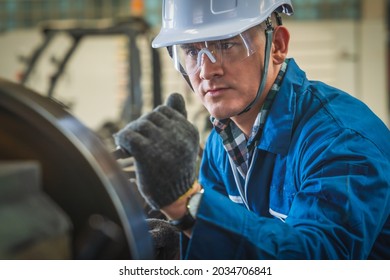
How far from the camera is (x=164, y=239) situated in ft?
3.73

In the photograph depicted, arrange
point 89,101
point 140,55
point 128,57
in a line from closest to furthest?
point 140,55, point 128,57, point 89,101

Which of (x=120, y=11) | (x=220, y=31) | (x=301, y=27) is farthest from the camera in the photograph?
(x=120, y=11)

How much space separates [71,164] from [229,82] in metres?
0.53

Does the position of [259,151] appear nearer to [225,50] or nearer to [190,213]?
[225,50]

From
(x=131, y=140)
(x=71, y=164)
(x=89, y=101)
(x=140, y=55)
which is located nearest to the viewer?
(x=71, y=164)

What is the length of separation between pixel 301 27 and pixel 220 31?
0.85m

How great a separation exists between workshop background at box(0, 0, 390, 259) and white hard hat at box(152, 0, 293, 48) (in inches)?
6.8

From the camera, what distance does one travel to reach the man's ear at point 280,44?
3.86 feet

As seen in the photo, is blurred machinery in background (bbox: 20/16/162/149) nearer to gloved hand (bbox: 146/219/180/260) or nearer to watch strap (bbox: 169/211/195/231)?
gloved hand (bbox: 146/219/180/260)

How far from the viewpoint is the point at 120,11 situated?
451cm

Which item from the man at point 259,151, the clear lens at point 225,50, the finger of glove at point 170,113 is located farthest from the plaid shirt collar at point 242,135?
the finger of glove at point 170,113

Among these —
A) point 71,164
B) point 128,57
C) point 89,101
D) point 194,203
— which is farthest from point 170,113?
point 89,101

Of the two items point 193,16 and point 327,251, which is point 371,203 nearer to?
point 327,251
